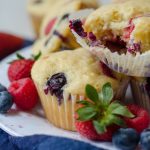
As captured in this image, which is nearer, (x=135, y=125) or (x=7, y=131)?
(x=135, y=125)

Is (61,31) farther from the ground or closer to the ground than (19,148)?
farther from the ground

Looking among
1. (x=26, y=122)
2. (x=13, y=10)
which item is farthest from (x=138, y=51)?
(x=13, y=10)

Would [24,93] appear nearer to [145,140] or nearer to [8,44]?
[145,140]

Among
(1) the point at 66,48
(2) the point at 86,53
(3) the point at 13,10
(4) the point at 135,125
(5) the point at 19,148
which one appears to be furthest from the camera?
(3) the point at 13,10

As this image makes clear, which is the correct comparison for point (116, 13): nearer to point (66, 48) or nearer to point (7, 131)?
point (66, 48)

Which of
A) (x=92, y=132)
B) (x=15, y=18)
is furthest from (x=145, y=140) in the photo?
(x=15, y=18)

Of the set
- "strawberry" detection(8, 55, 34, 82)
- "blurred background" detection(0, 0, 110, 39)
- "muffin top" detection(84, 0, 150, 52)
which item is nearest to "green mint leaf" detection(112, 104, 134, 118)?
"muffin top" detection(84, 0, 150, 52)

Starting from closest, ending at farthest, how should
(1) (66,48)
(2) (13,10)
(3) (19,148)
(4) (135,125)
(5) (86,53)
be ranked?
(4) (135,125) → (3) (19,148) → (5) (86,53) → (1) (66,48) → (2) (13,10)
